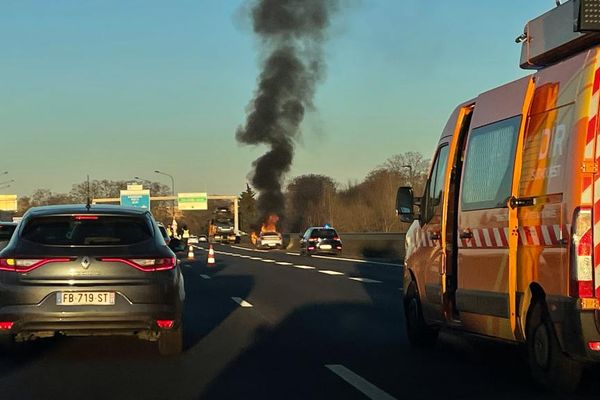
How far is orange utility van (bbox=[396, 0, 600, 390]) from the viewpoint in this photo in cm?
609

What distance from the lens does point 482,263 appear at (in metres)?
7.62

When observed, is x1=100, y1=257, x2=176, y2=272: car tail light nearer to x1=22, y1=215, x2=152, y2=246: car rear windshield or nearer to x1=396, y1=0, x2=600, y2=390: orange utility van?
x1=22, y1=215, x2=152, y2=246: car rear windshield

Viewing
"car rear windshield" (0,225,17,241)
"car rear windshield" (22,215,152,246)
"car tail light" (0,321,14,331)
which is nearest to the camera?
"car tail light" (0,321,14,331)

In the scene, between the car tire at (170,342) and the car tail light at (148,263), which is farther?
the car tire at (170,342)

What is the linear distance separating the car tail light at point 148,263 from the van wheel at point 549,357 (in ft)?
12.2

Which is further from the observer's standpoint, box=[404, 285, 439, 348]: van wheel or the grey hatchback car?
box=[404, 285, 439, 348]: van wheel

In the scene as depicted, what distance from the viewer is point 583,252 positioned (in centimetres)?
599

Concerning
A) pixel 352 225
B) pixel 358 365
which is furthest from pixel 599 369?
pixel 352 225

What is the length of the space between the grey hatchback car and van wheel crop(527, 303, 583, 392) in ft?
12.0

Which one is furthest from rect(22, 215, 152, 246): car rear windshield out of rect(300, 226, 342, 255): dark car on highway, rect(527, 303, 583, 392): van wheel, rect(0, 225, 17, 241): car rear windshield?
rect(300, 226, 342, 255): dark car on highway

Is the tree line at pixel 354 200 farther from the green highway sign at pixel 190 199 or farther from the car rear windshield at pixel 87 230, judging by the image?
the car rear windshield at pixel 87 230

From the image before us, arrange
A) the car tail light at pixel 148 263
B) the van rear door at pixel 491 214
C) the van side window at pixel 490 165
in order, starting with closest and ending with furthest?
the van rear door at pixel 491 214
the van side window at pixel 490 165
the car tail light at pixel 148 263

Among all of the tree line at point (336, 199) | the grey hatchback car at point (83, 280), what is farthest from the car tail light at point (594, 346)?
the tree line at point (336, 199)

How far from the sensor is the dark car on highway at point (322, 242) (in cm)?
4328
